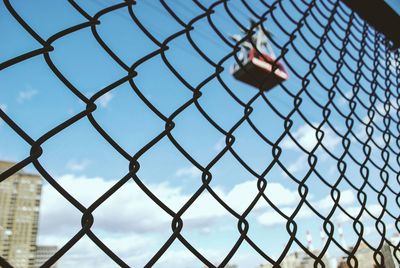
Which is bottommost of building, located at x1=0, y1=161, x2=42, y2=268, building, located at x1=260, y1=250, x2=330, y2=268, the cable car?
building, located at x1=260, y1=250, x2=330, y2=268

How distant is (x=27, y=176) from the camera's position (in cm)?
8412

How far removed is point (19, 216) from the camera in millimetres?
88438

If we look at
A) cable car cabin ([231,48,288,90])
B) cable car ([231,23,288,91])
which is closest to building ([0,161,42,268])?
cable car ([231,23,288,91])

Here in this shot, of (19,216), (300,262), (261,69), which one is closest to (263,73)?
(261,69)

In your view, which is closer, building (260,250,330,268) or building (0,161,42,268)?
building (260,250,330,268)

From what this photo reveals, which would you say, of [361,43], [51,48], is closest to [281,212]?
[51,48]

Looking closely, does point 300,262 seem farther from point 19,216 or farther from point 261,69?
point 19,216

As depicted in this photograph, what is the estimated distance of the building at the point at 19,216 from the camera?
84.1 metres

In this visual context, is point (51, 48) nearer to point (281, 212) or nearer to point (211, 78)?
point (211, 78)

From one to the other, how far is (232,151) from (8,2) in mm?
580

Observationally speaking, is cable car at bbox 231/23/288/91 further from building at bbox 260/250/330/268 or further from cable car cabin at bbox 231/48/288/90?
building at bbox 260/250/330/268

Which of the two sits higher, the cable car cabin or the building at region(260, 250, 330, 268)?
the cable car cabin

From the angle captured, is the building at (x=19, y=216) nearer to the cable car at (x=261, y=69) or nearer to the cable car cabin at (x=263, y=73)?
the cable car at (x=261, y=69)

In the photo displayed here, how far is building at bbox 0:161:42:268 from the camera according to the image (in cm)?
8406
